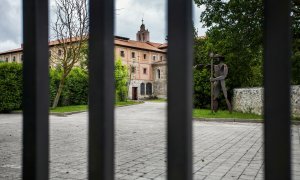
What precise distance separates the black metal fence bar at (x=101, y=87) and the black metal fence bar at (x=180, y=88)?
0.52ft

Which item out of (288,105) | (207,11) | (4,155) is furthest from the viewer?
(207,11)

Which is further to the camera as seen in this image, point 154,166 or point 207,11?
point 207,11

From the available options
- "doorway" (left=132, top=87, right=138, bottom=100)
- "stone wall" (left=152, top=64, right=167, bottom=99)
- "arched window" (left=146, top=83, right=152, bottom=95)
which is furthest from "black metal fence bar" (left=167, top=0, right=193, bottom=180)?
"arched window" (left=146, top=83, right=152, bottom=95)

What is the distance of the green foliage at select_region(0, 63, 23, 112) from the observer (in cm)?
2009

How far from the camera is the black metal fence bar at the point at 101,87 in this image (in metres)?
0.78

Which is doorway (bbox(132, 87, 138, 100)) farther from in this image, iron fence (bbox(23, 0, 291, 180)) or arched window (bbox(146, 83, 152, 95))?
iron fence (bbox(23, 0, 291, 180))

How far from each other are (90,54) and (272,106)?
1.47ft

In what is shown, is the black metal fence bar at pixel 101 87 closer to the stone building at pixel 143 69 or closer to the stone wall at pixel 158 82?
the stone building at pixel 143 69

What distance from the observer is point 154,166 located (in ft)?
14.6

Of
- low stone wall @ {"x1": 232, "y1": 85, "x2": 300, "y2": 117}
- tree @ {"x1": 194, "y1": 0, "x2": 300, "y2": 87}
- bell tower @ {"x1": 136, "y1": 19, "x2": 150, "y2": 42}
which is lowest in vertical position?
low stone wall @ {"x1": 232, "y1": 85, "x2": 300, "y2": 117}

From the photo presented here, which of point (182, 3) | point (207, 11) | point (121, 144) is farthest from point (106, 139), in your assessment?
point (207, 11)

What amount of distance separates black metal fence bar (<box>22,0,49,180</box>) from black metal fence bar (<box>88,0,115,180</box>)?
0.13 meters

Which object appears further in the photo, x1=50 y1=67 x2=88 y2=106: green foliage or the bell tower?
the bell tower

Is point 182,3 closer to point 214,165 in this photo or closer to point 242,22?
point 214,165
